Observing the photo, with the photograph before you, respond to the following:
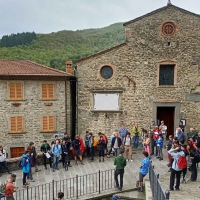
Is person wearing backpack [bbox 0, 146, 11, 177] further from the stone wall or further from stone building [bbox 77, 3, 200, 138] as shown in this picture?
stone building [bbox 77, 3, 200, 138]

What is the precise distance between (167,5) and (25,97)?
10.9 metres

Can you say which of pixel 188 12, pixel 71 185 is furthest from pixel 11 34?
pixel 71 185

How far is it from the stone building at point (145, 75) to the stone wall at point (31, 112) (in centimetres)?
155

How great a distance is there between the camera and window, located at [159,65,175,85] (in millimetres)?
16469

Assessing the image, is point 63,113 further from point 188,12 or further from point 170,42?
point 188,12

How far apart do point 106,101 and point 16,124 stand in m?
6.25

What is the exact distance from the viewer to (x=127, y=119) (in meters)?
16.7

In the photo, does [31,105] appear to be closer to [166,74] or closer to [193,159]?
[166,74]

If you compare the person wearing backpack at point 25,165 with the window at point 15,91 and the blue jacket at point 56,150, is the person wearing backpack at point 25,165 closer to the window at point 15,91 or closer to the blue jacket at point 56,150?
the blue jacket at point 56,150

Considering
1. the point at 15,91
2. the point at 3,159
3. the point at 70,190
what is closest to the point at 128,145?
the point at 70,190

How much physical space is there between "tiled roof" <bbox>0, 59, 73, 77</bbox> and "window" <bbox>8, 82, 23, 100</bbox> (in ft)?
2.63

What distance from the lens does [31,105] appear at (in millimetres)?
17234

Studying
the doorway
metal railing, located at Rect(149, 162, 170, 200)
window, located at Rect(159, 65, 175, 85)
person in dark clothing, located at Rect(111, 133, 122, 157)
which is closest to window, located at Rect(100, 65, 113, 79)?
window, located at Rect(159, 65, 175, 85)

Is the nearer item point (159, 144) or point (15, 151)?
point (159, 144)
